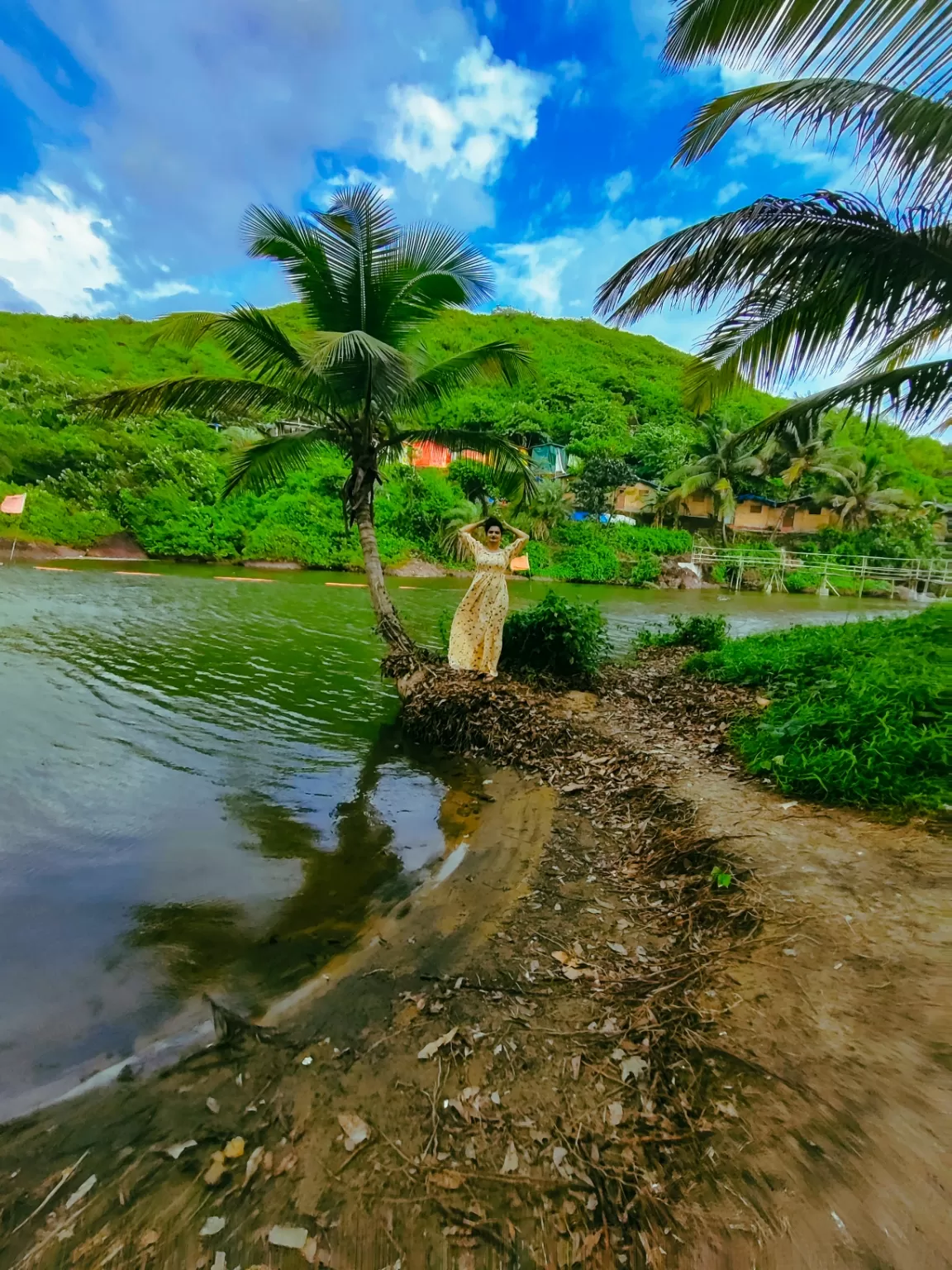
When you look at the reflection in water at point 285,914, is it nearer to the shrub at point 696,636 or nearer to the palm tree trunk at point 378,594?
the palm tree trunk at point 378,594

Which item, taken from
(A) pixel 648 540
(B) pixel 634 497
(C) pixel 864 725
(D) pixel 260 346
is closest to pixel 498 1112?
(C) pixel 864 725

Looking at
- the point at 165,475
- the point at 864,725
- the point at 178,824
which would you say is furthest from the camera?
the point at 165,475

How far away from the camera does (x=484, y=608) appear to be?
307 inches

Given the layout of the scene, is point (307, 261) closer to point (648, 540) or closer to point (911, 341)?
point (911, 341)

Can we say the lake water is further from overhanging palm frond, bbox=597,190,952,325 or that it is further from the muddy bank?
overhanging palm frond, bbox=597,190,952,325

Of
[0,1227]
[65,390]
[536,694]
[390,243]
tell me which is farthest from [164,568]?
[0,1227]

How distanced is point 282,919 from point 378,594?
5.36 metres

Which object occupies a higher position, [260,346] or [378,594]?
[260,346]

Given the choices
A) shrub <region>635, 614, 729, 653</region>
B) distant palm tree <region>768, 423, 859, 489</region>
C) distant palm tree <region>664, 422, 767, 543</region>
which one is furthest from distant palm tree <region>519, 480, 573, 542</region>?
shrub <region>635, 614, 729, 653</region>

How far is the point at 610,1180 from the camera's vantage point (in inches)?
76.1

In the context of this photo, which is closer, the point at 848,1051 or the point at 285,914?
the point at 848,1051

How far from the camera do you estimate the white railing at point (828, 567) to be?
118 feet

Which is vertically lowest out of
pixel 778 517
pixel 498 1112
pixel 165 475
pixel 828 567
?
pixel 498 1112

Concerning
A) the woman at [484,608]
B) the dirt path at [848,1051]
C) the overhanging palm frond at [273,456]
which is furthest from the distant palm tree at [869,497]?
the dirt path at [848,1051]
